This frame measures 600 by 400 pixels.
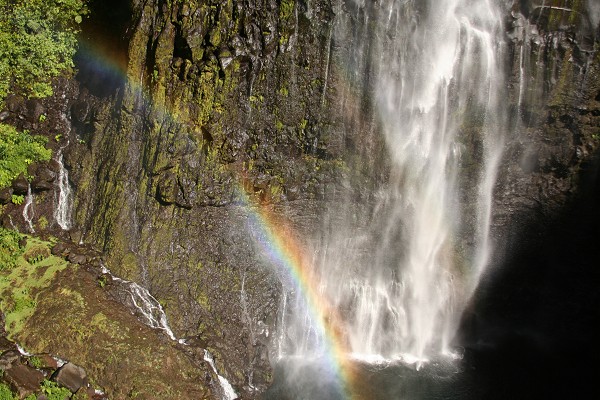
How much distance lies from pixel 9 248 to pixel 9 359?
129 inches

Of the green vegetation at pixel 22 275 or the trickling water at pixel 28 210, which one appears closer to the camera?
the green vegetation at pixel 22 275

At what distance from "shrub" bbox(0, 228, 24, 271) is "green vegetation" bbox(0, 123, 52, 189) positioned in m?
1.08

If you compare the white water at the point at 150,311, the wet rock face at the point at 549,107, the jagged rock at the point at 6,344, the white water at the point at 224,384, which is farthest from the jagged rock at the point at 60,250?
the wet rock face at the point at 549,107

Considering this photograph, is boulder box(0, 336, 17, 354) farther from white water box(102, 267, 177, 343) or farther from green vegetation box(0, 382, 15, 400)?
white water box(102, 267, 177, 343)

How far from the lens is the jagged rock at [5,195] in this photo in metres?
11.7

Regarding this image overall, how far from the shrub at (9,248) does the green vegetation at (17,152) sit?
108 cm

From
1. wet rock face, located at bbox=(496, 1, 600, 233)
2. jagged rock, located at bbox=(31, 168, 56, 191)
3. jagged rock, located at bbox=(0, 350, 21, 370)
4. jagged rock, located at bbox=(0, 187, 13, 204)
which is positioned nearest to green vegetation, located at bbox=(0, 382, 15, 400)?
jagged rock, located at bbox=(0, 350, 21, 370)

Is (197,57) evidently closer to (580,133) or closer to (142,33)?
(142,33)

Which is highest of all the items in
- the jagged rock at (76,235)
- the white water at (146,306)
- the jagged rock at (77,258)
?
the jagged rock at (76,235)

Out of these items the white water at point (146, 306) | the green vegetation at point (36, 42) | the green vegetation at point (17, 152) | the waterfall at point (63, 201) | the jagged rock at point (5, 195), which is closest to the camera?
the white water at point (146, 306)

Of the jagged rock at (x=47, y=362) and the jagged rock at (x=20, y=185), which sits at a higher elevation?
the jagged rock at (x=20, y=185)

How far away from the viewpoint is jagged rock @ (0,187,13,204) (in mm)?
11656

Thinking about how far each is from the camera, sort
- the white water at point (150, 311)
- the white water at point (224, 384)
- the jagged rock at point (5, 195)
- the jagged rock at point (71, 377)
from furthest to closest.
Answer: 1. the jagged rock at point (5, 195)
2. the white water at point (150, 311)
3. the white water at point (224, 384)
4. the jagged rock at point (71, 377)

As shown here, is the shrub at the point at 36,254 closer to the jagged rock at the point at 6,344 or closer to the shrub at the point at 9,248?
the shrub at the point at 9,248
